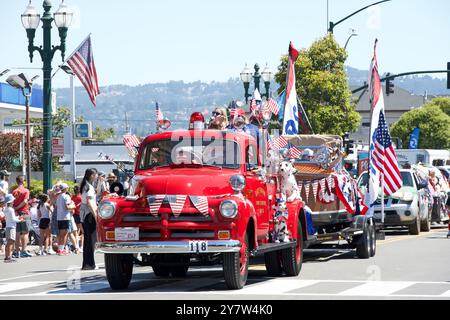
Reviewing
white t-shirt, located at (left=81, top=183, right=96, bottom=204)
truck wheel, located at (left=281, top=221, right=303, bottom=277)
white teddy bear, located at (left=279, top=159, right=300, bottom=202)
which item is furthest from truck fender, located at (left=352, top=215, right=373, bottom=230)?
white t-shirt, located at (left=81, top=183, right=96, bottom=204)

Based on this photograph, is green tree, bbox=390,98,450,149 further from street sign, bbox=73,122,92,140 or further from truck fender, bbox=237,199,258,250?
truck fender, bbox=237,199,258,250

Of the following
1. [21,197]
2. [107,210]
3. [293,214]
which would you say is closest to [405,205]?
[21,197]

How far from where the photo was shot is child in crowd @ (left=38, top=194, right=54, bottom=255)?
2492 cm

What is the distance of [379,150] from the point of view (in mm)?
25188

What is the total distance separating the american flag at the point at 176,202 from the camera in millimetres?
14539

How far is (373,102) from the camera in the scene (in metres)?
25.9

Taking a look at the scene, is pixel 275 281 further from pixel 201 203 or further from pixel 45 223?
pixel 45 223

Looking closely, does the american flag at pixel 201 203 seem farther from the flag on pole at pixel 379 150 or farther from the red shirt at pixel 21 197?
the red shirt at pixel 21 197

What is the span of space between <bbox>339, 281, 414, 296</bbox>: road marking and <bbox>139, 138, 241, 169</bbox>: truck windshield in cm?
257

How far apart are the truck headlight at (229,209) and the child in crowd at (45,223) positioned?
11.2 m

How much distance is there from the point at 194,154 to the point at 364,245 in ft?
19.3

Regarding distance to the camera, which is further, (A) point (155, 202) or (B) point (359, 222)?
(B) point (359, 222)
